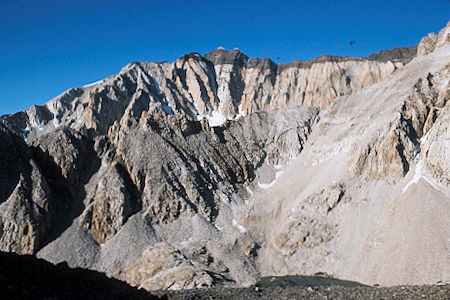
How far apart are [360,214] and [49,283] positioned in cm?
4049

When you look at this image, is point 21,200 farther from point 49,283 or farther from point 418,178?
point 418,178

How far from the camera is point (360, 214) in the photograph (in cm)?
4475

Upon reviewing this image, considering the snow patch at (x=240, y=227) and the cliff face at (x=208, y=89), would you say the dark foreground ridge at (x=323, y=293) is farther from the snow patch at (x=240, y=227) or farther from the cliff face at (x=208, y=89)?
the cliff face at (x=208, y=89)

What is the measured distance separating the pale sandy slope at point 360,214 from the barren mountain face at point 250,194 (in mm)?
162

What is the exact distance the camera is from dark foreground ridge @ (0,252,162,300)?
12547 millimetres

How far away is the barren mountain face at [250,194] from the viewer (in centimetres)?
4038

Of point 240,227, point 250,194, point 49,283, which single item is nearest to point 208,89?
point 250,194

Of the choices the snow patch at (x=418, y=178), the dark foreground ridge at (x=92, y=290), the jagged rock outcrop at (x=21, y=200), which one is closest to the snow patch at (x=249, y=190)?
the snow patch at (x=418, y=178)

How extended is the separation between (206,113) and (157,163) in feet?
222

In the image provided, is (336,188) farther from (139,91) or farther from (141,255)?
(139,91)

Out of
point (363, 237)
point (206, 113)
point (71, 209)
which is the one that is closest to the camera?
point (363, 237)

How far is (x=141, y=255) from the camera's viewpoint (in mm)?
44281

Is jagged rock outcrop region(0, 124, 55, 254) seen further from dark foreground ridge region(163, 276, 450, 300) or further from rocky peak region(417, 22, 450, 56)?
rocky peak region(417, 22, 450, 56)

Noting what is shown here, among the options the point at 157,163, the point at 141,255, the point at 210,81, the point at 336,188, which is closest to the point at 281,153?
the point at 336,188
